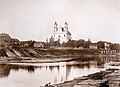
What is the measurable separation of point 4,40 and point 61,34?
77cm

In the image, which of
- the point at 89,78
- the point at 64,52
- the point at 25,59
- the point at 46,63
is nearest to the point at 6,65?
the point at 25,59

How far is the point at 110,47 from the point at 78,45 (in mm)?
517

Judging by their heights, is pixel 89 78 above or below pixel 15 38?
below

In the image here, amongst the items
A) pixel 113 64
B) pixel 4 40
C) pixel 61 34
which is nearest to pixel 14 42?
pixel 4 40

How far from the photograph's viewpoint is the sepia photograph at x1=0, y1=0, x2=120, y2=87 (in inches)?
132

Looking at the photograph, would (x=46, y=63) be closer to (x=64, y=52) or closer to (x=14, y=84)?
(x=64, y=52)

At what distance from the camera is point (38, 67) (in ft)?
11.3

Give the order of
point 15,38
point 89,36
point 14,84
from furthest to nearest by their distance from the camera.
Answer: point 89,36
point 15,38
point 14,84

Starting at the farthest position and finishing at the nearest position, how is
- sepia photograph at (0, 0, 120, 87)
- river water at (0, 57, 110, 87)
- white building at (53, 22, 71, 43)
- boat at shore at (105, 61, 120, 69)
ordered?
boat at shore at (105, 61, 120, 69) < white building at (53, 22, 71, 43) < sepia photograph at (0, 0, 120, 87) < river water at (0, 57, 110, 87)

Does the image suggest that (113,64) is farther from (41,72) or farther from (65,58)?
(41,72)

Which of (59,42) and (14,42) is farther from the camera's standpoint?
(59,42)

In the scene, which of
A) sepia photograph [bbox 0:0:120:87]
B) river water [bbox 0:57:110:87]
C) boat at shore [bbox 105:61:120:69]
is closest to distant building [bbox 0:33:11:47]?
sepia photograph [bbox 0:0:120:87]

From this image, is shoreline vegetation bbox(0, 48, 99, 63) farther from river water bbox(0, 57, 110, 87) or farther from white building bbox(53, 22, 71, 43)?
white building bbox(53, 22, 71, 43)

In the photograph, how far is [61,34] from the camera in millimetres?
Result: 3641
